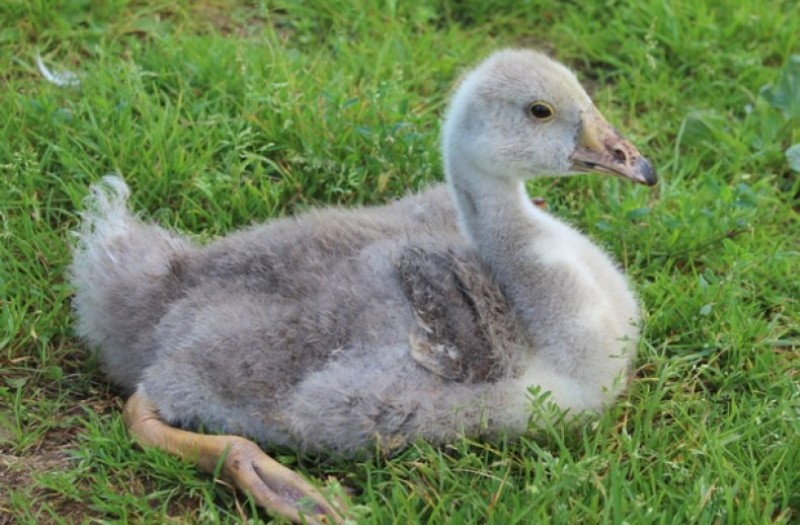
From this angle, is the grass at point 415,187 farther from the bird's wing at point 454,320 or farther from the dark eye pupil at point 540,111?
the dark eye pupil at point 540,111

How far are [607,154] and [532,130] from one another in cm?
25

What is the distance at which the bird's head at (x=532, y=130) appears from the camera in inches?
148

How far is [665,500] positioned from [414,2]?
9.96ft

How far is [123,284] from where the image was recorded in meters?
4.00

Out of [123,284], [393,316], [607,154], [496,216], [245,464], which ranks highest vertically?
[607,154]

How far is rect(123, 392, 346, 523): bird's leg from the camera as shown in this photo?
343cm

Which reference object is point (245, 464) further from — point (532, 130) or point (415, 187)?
point (415, 187)

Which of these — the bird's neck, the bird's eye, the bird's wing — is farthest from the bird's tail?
the bird's eye

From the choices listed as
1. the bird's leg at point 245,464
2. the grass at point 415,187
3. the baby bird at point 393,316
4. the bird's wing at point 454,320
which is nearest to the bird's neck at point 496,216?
the baby bird at point 393,316

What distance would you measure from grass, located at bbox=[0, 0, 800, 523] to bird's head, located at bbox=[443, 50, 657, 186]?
680mm

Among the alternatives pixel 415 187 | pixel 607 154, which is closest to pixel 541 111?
pixel 607 154

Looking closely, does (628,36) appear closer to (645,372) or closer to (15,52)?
(645,372)

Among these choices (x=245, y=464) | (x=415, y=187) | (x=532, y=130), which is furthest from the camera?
(x=415, y=187)

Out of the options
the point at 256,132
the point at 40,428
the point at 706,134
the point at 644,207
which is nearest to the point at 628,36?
the point at 706,134
